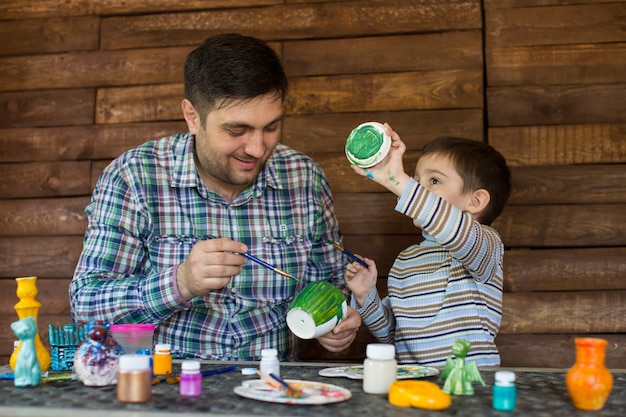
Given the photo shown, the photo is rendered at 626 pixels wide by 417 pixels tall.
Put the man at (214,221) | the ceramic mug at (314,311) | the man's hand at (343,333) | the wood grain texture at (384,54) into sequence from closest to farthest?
the ceramic mug at (314,311), the man's hand at (343,333), the man at (214,221), the wood grain texture at (384,54)

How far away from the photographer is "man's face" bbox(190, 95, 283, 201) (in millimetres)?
2156

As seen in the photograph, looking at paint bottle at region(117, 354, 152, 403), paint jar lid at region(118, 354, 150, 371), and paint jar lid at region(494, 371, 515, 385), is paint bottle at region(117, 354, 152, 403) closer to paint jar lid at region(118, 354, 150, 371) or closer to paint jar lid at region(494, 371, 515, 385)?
paint jar lid at region(118, 354, 150, 371)

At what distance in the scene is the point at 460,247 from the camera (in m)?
1.83

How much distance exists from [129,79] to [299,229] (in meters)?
0.97

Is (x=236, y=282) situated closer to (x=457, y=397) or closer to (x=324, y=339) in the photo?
(x=324, y=339)

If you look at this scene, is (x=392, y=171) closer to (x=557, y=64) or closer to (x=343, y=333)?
(x=343, y=333)

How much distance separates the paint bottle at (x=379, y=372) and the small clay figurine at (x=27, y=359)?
626 millimetres

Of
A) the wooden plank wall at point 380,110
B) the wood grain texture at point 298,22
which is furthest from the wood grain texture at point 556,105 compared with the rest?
the wood grain texture at point 298,22

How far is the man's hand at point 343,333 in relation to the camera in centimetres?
193

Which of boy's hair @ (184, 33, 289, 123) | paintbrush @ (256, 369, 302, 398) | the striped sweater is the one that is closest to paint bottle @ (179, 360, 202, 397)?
paintbrush @ (256, 369, 302, 398)

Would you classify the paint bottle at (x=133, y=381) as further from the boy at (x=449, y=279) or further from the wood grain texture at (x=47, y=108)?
the wood grain texture at (x=47, y=108)

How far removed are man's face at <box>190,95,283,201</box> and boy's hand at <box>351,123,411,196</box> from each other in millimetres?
475

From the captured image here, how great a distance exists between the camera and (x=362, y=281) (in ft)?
7.08

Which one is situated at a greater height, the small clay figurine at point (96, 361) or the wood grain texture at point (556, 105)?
the wood grain texture at point (556, 105)
